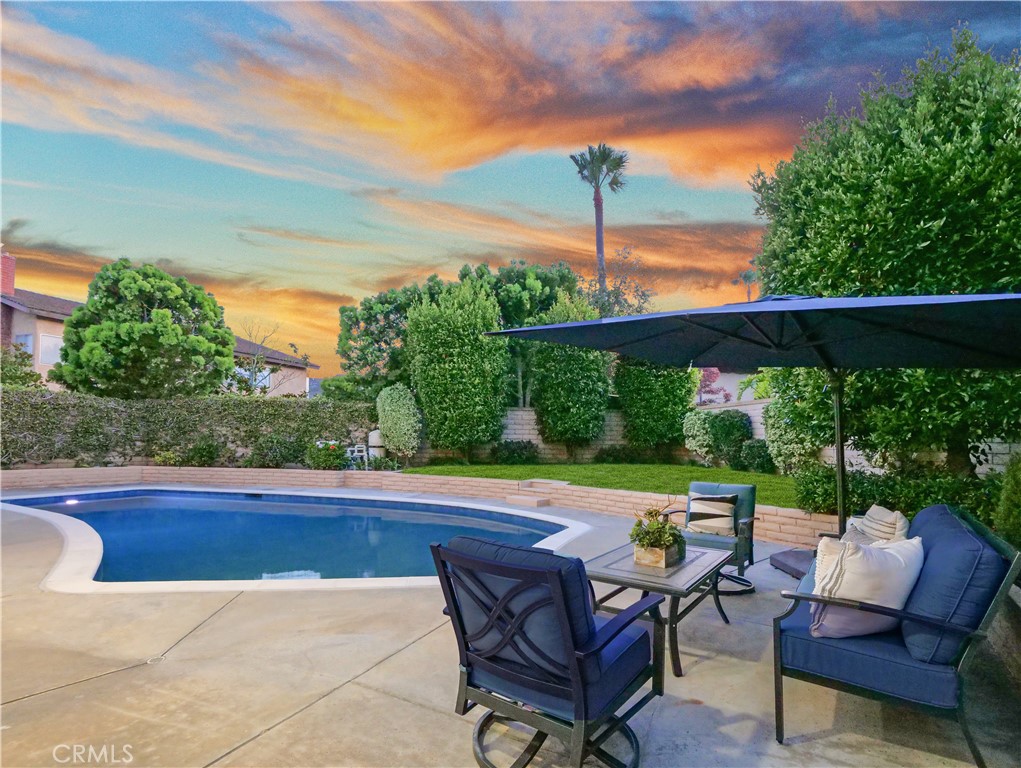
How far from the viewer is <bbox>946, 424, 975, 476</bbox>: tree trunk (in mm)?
6105

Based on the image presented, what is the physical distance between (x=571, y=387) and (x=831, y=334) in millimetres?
11440

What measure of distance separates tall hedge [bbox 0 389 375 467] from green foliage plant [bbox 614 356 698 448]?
7.47 metres

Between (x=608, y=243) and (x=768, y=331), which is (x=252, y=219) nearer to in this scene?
(x=608, y=243)

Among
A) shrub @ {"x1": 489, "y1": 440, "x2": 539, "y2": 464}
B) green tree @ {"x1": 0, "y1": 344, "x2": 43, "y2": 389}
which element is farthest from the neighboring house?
shrub @ {"x1": 489, "y1": 440, "x2": 539, "y2": 464}

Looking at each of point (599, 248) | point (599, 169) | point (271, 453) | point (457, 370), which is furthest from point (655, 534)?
point (599, 169)

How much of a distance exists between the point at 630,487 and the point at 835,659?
26.2ft

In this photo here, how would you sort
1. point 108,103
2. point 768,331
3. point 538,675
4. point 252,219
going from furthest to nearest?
point 252,219
point 108,103
point 768,331
point 538,675

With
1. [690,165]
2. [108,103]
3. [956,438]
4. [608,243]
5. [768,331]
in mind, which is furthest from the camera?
[608,243]

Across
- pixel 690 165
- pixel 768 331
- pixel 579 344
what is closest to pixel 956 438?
pixel 768 331

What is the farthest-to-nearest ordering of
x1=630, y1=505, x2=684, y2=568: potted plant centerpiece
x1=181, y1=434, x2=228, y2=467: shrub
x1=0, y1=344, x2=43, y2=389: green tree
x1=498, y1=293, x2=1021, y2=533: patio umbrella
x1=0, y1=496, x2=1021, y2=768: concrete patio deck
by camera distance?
1. x1=0, y1=344, x2=43, y2=389: green tree
2. x1=181, y1=434, x2=228, y2=467: shrub
3. x1=630, y1=505, x2=684, y2=568: potted plant centerpiece
4. x1=498, y1=293, x2=1021, y2=533: patio umbrella
5. x1=0, y1=496, x2=1021, y2=768: concrete patio deck

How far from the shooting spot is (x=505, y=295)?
62.5ft

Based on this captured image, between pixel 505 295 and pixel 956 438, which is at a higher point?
pixel 505 295

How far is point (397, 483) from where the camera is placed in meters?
12.9

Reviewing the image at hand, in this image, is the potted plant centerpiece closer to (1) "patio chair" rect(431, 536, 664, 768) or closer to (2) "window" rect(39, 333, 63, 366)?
(1) "patio chair" rect(431, 536, 664, 768)
